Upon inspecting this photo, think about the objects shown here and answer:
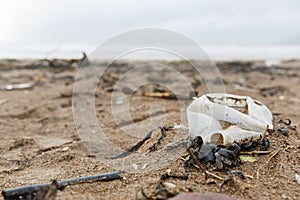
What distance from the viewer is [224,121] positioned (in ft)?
5.38

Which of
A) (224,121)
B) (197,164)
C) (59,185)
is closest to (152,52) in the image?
(224,121)

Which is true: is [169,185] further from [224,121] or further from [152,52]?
[152,52]

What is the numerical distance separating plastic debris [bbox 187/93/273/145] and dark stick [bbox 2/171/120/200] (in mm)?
421

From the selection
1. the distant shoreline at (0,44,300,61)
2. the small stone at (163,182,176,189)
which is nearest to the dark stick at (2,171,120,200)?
the small stone at (163,182,176,189)

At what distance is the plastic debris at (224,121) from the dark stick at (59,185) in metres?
0.42

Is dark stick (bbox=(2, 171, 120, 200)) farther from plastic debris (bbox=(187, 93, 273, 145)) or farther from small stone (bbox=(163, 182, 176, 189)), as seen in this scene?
plastic debris (bbox=(187, 93, 273, 145))

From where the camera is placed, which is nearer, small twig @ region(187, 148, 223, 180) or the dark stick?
the dark stick

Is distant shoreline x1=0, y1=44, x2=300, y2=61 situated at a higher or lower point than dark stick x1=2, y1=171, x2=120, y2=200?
higher

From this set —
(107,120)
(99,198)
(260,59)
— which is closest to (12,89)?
(107,120)

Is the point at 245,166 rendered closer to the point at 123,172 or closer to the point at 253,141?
the point at 253,141

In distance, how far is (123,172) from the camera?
1527 millimetres

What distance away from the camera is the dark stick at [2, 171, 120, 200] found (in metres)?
1.23

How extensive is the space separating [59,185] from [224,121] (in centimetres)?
77

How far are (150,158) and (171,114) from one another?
31.9 inches
